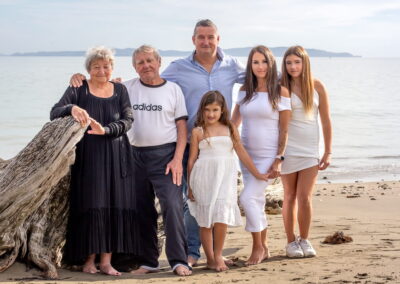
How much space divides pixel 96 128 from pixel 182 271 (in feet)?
4.88

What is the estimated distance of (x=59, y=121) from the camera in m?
5.96

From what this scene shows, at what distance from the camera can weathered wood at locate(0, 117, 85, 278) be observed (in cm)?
583

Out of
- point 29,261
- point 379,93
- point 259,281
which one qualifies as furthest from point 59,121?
point 379,93

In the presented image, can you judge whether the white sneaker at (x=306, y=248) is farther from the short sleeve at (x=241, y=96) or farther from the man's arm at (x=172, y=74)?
the man's arm at (x=172, y=74)

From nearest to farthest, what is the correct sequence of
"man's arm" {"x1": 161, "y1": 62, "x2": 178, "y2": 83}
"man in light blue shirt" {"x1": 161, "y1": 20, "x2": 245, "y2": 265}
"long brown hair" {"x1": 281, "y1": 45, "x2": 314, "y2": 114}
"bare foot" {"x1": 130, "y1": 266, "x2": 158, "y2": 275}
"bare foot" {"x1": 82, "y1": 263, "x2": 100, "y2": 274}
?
"bare foot" {"x1": 82, "y1": 263, "x2": 100, "y2": 274}, "bare foot" {"x1": 130, "y1": 266, "x2": 158, "y2": 275}, "long brown hair" {"x1": 281, "y1": 45, "x2": 314, "y2": 114}, "man in light blue shirt" {"x1": 161, "y1": 20, "x2": 245, "y2": 265}, "man's arm" {"x1": 161, "y1": 62, "x2": 178, "y2": 83}

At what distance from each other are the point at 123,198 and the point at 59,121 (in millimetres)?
895

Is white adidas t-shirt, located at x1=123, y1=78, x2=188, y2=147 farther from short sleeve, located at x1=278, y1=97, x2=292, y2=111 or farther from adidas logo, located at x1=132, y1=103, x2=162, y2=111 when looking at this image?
short sleeve, located at x1=278, y1=97, x2=292, y2=111

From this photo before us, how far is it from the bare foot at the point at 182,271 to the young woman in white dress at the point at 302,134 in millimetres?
1161

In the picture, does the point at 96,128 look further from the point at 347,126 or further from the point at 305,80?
the point at 347,126

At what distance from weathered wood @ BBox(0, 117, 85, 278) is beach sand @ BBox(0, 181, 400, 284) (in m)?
0.16

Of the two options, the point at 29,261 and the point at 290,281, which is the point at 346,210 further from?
the point at 29,261

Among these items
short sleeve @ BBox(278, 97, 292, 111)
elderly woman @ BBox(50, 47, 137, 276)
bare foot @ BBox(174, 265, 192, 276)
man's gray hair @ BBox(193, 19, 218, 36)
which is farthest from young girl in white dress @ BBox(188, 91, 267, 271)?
man's gray hair @ BBox(193, 19, 218, 36)

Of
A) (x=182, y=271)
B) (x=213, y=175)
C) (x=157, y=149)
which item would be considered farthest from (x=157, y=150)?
(x=182, y=271)

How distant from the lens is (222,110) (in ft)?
21.0
